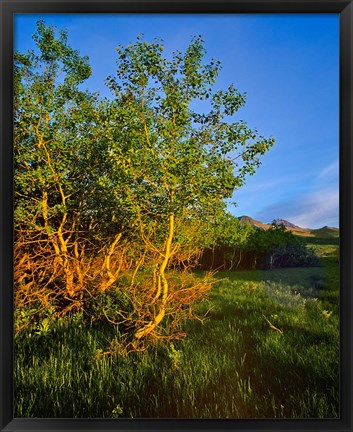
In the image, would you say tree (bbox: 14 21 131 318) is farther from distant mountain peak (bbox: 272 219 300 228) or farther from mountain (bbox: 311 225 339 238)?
mountain (bbox: 311 225 339 238)

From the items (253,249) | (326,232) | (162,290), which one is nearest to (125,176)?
(162,290)

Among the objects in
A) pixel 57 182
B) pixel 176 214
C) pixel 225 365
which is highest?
pixel 57 182

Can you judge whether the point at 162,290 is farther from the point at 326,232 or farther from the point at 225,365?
the point at 326,232

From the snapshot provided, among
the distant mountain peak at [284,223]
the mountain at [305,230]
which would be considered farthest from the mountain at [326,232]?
the distant mountain peak at [284,223]

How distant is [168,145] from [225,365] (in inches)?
51.6

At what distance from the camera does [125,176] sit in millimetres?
1710

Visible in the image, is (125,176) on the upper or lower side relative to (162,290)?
upper

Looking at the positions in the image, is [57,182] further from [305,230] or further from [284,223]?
[305,230]

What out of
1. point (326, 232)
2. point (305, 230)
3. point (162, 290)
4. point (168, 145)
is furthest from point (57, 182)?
point (326, 232)

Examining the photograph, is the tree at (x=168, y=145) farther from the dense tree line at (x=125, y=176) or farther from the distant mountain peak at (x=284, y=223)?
the distant mountain peak at (x=284, y=223)

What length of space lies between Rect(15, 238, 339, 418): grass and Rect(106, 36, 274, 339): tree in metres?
0.29

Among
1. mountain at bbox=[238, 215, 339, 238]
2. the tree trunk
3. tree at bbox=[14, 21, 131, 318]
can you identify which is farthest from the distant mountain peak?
tree at bbox=[14, 21, 131, 318]

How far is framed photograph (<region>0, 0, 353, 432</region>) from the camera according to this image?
5.44 ft

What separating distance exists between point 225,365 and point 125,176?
1.23 meters
